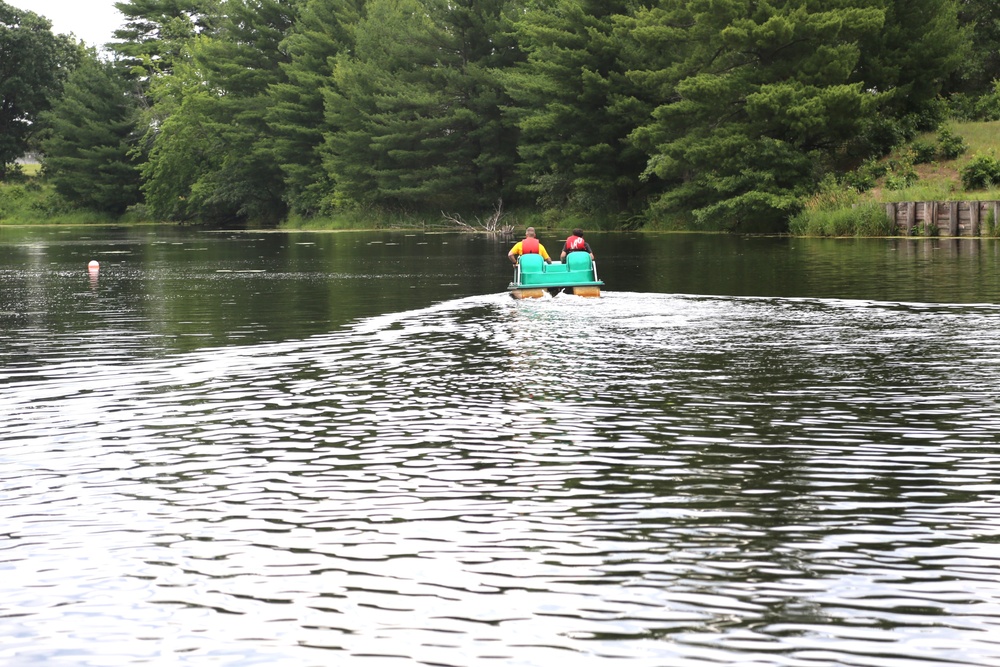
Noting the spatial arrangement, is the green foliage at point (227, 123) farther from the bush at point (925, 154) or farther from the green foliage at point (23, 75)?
the bush at point (925, 154)

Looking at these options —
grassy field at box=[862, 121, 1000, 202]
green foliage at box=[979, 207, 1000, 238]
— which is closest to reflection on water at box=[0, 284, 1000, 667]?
green foliage at box=[979, 207, 1000, 238]

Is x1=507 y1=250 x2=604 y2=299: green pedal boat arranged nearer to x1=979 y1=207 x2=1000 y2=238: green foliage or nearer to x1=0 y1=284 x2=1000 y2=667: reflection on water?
x1=0 y1=284 x2=1000 y2=667: reflection on water

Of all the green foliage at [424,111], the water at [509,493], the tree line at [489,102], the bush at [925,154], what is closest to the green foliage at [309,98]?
the tree line at [489,102]

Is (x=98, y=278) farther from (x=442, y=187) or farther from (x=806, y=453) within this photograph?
A: (x=442, y=187)

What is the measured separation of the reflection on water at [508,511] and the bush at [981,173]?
1437 inches

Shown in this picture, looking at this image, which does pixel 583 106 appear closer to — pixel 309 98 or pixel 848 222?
pixel 848 222

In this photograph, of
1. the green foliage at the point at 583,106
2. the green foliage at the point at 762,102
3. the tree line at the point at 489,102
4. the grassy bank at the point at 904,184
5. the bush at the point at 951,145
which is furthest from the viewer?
the green foliage at the point at 583,106

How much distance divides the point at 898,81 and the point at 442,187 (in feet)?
104

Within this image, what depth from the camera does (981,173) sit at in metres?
51.4

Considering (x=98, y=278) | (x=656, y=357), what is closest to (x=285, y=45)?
(x=98, y=278)

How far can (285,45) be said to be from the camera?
343ft

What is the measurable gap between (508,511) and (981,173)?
153 feet

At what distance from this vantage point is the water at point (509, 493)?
7.11m

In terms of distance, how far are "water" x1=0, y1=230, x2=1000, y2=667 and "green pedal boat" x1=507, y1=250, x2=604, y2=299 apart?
4.18 m
